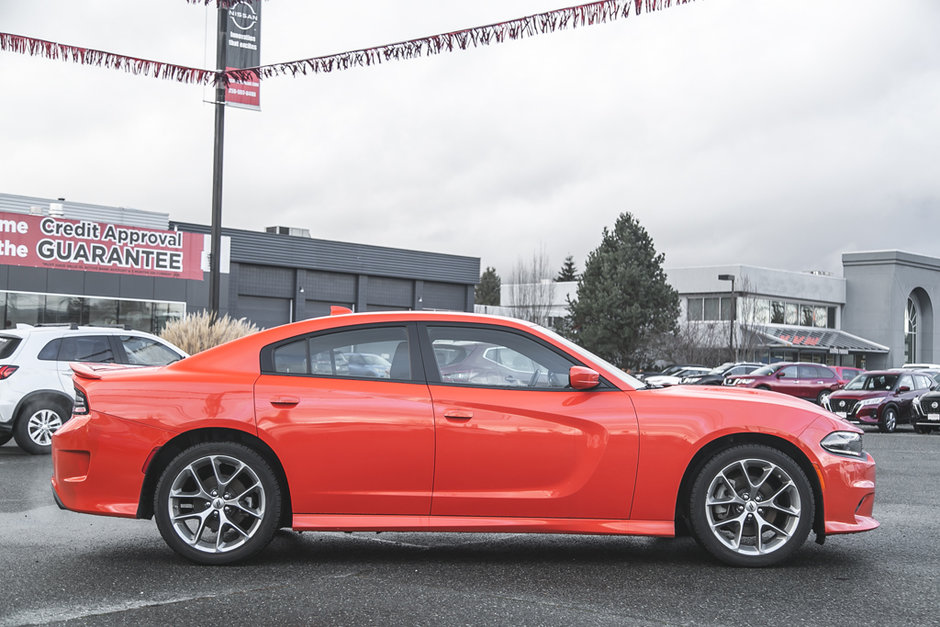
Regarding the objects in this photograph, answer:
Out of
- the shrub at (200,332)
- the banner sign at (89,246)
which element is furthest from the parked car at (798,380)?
the banner sign at (89,246)

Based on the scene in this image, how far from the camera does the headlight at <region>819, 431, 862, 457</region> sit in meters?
5.55

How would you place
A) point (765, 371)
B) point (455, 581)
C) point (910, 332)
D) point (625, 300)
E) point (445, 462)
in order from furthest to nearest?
1. point (910, 332)
2. point (625, 300)
3. point (765, 371)
4. point (445, 462)
5. point (455, 581)

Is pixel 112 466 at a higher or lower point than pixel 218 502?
higher

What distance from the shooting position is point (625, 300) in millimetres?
55562

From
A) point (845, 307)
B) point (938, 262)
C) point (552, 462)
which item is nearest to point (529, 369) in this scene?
point (552, 462)

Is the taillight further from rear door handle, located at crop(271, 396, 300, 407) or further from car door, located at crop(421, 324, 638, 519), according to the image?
car door, located at crop(421, 324, 638, 519)

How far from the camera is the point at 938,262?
72062 mm

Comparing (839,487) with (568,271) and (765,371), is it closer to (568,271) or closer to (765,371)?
(765,371)

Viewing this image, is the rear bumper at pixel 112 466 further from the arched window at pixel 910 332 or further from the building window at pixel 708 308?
the arched window at pixel 910 332

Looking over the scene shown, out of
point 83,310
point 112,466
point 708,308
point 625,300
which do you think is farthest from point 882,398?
point 708,308

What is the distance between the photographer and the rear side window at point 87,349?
11.7 meters

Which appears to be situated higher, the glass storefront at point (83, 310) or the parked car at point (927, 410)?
the glass storefront at point (83, 310)

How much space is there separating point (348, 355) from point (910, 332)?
73725 mm

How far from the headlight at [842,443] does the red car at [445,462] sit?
17mm
